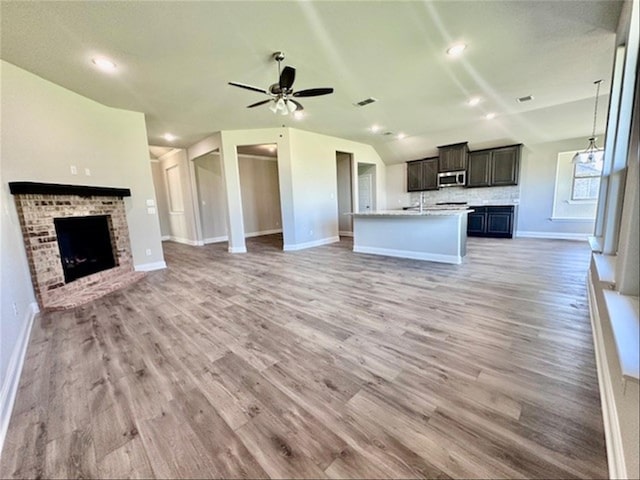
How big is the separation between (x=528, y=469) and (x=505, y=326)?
1.45 metres

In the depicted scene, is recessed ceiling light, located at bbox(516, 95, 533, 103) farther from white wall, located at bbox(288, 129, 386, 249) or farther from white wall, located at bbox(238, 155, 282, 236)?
white wall, located at bbox(238, 155, 282, 236)

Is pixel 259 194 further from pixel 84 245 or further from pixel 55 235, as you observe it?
pixel 55 235

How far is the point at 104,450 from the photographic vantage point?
1299 mm

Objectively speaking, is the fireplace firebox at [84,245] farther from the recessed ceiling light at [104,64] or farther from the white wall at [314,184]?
the white wall at [314,184]

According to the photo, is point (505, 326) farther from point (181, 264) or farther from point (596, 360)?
point (181, 264)

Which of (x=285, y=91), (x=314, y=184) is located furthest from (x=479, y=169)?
(x=285, y=91)

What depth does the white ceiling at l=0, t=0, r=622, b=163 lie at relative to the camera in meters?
2.36

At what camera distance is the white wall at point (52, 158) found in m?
2.49

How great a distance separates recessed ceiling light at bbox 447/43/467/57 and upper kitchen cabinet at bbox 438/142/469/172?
15.1ft

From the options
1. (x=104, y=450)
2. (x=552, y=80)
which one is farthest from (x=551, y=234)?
(x=104, y=450)

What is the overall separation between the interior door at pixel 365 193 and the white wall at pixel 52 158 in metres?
6.18

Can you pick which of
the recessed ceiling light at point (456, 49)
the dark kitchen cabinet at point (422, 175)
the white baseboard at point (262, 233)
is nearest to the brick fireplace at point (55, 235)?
the white baseboard at point (262, 233)

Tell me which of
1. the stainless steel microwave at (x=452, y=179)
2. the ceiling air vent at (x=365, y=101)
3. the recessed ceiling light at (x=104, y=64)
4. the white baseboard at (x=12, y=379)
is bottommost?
the white baseboard at (x=12, y=379)

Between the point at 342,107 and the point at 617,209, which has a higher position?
the point at 342,107
